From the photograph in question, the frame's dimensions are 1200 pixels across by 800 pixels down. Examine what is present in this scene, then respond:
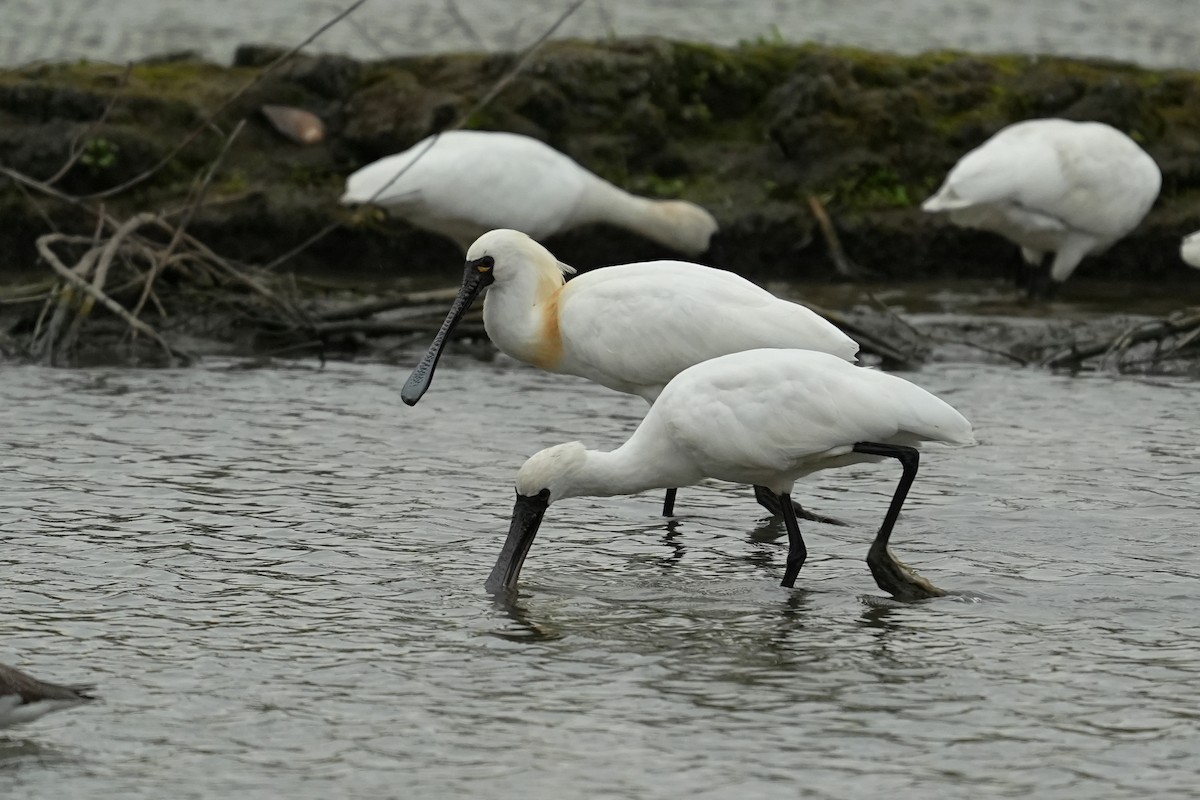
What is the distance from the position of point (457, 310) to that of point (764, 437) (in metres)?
2.08

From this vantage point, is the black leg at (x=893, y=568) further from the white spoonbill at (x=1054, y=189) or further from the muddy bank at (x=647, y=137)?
the muddy bank at (x=647, y=137)

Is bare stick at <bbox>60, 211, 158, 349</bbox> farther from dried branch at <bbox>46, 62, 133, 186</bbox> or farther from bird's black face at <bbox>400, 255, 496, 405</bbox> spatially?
bird's black face at <bbox>400, 255, 496, 405</bbox>

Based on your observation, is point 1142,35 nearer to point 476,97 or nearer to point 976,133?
point 976,133

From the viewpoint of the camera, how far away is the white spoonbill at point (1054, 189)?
13.3 m

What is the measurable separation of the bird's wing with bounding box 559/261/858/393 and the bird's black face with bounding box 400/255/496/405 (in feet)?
1.21

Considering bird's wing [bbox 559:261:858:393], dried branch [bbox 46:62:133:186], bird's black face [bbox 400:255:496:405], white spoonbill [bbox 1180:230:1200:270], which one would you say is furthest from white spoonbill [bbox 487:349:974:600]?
white spoonbill [bbox 1180:230:1200:270]

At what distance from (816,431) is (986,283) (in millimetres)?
8009

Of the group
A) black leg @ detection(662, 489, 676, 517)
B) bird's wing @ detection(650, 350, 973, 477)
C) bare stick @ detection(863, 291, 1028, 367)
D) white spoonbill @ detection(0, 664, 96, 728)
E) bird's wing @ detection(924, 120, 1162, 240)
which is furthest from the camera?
bird's wing @ detection(924, 120, 1162, 240)

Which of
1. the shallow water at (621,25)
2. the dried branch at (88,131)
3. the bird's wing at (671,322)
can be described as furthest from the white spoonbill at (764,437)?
the shallow water at (621,25)

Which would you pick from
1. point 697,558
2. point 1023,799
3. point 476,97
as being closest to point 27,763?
point 1023,799

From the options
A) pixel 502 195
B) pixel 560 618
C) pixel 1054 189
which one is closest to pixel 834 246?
pixel 1054 189

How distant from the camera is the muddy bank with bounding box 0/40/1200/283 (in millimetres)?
14242

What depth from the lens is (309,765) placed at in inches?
212

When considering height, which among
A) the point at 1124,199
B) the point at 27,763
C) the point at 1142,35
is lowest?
the point at 27,763
